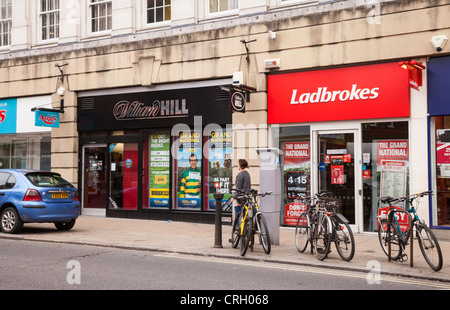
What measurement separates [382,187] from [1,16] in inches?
615

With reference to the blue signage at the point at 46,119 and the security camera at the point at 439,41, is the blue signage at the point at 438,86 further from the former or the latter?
the blue signage at the point at 46,119

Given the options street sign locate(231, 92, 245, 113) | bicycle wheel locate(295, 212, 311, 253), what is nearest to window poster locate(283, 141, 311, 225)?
street sign locate(231, 92, 245, 113)

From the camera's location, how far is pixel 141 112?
15.3 metres

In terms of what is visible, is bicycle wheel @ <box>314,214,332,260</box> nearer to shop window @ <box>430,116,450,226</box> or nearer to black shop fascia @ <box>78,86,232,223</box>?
shop window @ <box>430,116,450,226</box>

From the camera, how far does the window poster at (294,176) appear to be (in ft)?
42.2

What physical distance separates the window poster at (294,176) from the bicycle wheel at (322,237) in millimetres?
4100

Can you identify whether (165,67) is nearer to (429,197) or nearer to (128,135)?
(128,135)

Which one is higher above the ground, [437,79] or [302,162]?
[437,79]

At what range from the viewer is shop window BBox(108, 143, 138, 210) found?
1564 centimetres

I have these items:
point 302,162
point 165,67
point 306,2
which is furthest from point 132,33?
point 302,162

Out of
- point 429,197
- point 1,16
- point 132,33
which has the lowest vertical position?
point 429,197

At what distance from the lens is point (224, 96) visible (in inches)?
554

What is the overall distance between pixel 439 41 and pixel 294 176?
4.81 m

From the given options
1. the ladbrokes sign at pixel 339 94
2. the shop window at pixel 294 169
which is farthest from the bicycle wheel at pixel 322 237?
the ladbrokes sign at pixel 339 94
